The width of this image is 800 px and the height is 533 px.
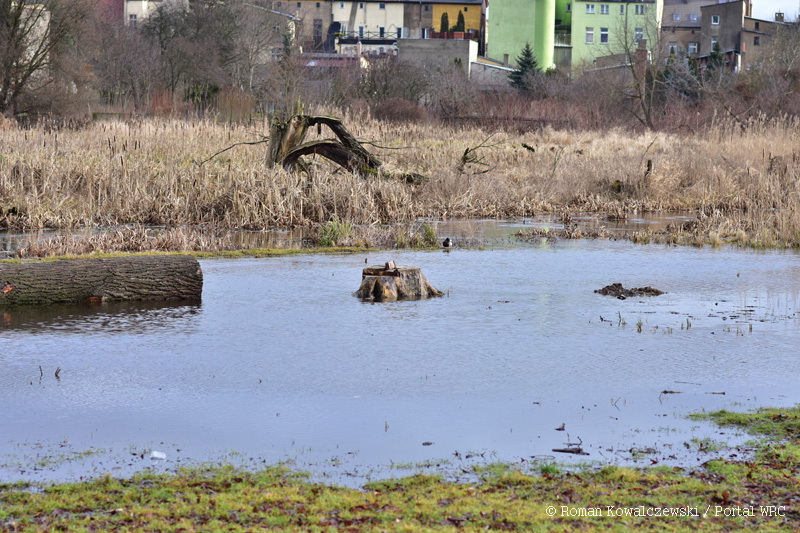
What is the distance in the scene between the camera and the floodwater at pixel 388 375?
20.3 feet

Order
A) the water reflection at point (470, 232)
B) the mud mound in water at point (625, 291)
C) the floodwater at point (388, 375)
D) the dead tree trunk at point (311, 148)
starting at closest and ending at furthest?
the floodwater at point (388, 375) < the mud mound in water at point (625, 291) < the water reflection at point (470, 232) < the dead tree trunk at point (311, 148)

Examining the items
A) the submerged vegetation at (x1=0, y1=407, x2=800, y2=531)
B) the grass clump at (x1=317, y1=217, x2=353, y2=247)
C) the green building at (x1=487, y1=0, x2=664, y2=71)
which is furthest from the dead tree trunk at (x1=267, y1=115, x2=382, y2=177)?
the green building at (x1=487, y1=0, x2=664, y2=71)

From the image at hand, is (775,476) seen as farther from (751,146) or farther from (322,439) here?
(751,146)

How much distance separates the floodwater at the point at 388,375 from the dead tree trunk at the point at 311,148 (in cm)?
953

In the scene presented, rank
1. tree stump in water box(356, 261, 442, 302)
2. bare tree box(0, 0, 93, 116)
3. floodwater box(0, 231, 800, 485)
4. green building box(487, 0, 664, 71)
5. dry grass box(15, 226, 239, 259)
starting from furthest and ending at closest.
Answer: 1. green building box(487, 0, 664, 71)
2. bare tree box(0, 0, 93, 116)
3. dry grass box(15, 226, 239, 259)
4. tree stump in water box(356, 261, 442, 302)
5. floodwater box(0, 231, 800, 485)

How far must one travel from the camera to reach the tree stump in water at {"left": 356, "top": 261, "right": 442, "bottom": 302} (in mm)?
11930

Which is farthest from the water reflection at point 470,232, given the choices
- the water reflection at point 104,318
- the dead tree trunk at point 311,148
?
the water reflection at point 104,318

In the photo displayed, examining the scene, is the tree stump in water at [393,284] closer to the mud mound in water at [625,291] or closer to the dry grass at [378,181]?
the mud mound in water at [625,291]

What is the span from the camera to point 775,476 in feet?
18.2

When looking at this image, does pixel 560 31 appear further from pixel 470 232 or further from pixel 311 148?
pixel 470 232

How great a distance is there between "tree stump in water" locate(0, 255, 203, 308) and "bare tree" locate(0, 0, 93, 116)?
3156 cm

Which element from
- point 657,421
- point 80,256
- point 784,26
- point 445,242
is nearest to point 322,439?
point 657,421

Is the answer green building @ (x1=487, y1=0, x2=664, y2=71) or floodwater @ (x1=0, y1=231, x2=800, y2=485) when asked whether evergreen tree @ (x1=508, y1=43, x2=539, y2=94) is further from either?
floodwater @ (x1=0, y1=231, x2=800, y2=485)

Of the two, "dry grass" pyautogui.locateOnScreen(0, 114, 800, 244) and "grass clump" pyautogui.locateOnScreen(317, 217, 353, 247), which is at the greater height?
"dry grass" pyautogui.locateOnScreen(0, 114, 800, 244)
